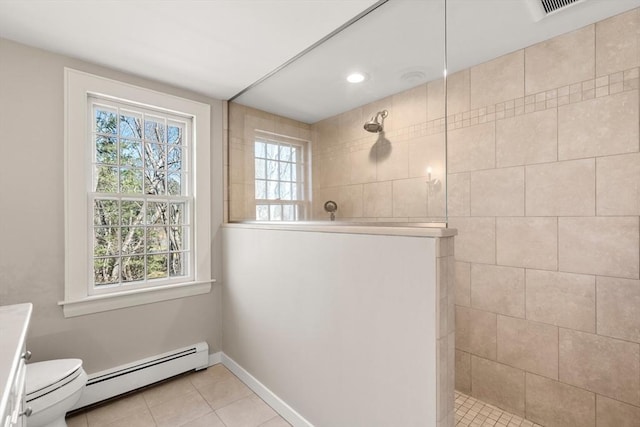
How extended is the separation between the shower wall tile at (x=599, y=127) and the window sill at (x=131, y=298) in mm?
2895

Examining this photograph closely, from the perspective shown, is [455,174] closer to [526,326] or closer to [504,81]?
[504,81]

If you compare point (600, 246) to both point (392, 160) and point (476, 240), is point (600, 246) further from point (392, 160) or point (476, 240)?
point (392, 160)

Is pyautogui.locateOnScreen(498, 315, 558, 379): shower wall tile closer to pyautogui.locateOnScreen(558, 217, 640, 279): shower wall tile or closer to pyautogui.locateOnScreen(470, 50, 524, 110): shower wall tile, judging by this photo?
pyautogui.locateOnScreen(558, 217, 640, 279): shower wall tile

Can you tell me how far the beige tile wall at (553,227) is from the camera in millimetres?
1711

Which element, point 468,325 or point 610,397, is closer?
point 610,397

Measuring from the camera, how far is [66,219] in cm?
208

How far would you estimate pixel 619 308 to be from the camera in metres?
1.72

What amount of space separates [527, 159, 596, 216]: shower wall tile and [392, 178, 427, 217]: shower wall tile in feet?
3.69

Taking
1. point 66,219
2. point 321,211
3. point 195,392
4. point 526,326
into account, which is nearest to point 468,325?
point 526,326

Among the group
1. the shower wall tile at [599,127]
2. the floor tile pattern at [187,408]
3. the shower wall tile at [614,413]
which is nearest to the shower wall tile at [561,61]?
the shower wall tile at [599,127]

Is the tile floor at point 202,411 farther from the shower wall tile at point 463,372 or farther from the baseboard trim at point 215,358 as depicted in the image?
the baseboard trim at point 215,358

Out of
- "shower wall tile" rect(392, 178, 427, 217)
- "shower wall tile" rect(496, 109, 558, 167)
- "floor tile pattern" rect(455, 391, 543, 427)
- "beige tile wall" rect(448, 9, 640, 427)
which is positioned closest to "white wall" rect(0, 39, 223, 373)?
"shower wall tile" rect(392, 178, 427, 217)

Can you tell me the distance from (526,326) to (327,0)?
2362mm

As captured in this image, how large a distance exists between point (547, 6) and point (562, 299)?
5.65 feet
